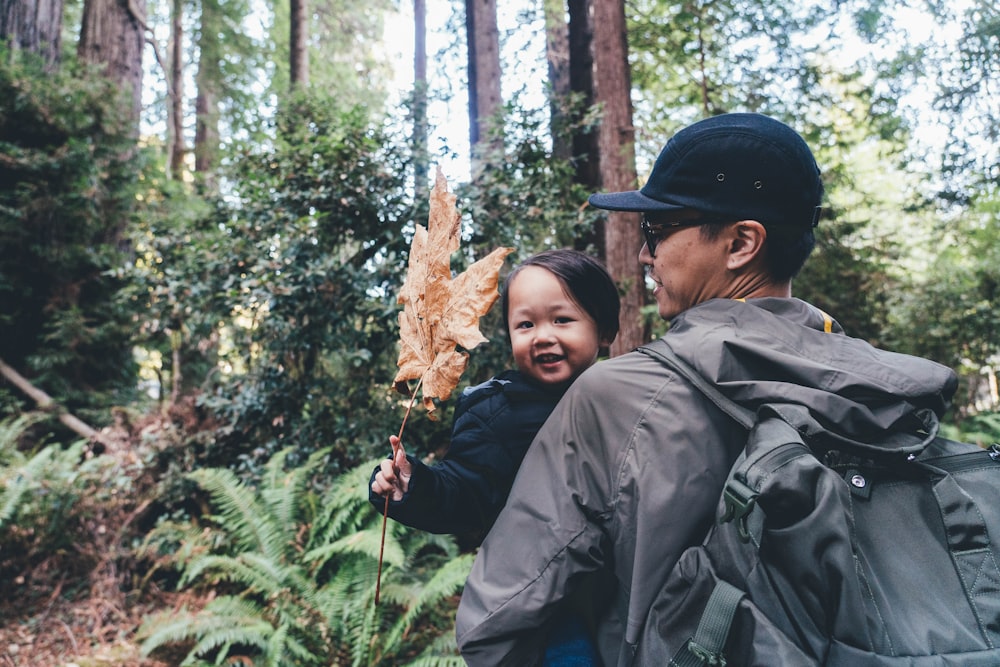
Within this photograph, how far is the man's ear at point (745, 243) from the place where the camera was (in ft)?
4.48

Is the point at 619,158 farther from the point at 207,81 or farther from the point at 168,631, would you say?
the point at 207,81

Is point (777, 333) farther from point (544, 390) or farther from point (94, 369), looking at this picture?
point (94, 369)

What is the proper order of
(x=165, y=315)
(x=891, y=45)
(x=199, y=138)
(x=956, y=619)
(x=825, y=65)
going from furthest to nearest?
(x=199, y=138), (x=825, y=65), (x=891, y=45), (x=165, y=315), (x=956, y=619)

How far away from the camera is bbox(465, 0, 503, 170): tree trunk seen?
759 cm

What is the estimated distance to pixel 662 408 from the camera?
121cm

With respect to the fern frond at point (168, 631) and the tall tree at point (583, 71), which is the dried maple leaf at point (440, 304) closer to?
the fern frond at point (168, 631)

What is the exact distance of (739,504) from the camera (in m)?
1.01

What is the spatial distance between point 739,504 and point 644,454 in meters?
0.22

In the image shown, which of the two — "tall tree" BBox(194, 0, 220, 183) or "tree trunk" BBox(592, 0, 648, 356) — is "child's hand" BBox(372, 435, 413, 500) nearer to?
"tree trunk" BBox(592, 0, 648, 356)

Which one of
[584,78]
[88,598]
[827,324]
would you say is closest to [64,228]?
[88,598]

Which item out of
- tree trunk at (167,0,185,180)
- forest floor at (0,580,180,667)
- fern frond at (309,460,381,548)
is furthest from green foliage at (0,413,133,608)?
tree trunk at (167,0,185,180)

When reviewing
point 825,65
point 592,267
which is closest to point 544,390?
point 592,267

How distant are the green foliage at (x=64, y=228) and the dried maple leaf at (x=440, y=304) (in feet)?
24.3

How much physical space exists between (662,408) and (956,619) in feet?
1.87
